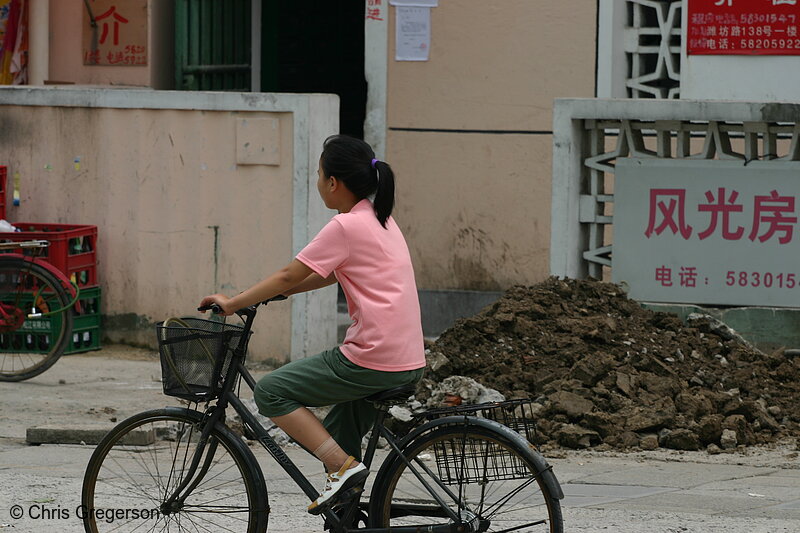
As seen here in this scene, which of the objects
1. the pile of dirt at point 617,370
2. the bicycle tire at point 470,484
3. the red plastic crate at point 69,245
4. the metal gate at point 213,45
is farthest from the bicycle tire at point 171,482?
the metal gate at point 213,45

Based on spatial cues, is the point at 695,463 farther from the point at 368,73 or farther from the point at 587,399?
the point at 368,73

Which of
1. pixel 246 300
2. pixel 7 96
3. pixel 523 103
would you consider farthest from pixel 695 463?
pixel 7 96

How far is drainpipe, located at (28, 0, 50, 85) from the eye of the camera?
11.4 m

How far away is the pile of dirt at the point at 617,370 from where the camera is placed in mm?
7500

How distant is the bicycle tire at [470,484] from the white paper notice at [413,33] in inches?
250

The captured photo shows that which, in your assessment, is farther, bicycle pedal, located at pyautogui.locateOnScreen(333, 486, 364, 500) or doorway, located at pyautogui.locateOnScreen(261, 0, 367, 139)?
doorway, located at pyautogui.locateOnScreen(261, 0, 367, 139)

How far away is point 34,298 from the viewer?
30.0 ft

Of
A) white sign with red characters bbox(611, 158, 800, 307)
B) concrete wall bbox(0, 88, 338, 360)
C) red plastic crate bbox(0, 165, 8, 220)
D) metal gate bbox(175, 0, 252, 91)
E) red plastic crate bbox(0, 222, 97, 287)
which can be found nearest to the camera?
white sign with red characters bbox(611, 158, 800, 307)

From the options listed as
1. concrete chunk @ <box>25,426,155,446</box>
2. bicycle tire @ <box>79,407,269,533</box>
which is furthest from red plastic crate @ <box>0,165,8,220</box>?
bicycle tire @ <box>79,407,269,533</box>

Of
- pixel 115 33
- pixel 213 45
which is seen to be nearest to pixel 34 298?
pixel 115 33

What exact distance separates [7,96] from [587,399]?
4980 mm

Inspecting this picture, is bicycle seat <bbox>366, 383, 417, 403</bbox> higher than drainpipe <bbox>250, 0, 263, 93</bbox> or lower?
lower

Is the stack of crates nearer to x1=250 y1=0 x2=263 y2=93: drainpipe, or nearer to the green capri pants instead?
x1=250 y1=0 x2=263 y2=93: drainpipe

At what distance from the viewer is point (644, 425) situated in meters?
7.48
